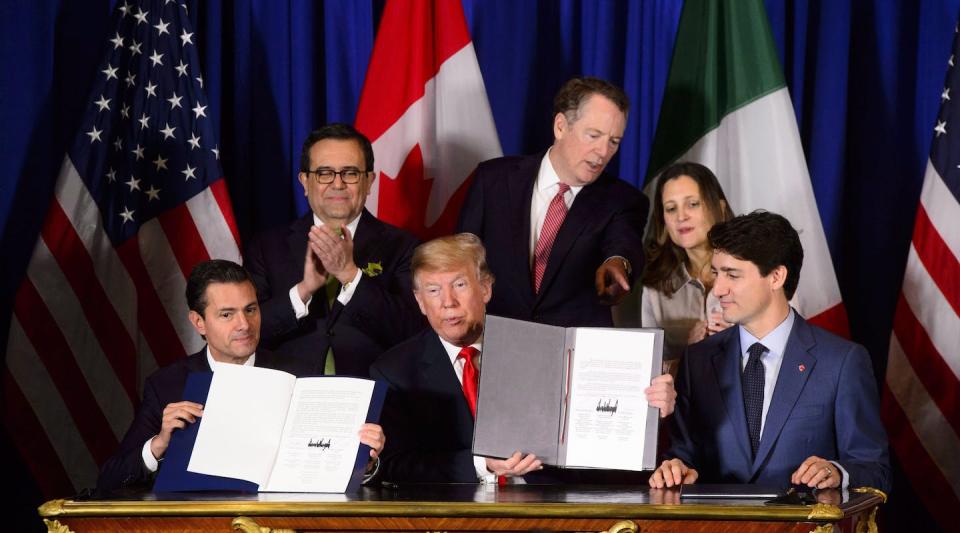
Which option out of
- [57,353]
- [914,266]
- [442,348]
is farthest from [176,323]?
[914,266]

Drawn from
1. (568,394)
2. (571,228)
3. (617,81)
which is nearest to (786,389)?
(568,394)

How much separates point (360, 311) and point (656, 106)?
2187 mm

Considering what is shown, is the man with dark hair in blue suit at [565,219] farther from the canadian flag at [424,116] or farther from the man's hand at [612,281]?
the canadian flag at [424,116]

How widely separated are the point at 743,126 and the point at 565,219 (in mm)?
1249

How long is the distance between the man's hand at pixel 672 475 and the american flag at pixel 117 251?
2.58 metres

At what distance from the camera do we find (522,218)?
4.75 metres

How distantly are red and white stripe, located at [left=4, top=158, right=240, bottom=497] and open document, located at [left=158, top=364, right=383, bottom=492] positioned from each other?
201cm

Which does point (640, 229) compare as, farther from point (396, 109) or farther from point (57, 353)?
point (57, 353)

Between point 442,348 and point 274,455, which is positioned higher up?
point 442,348

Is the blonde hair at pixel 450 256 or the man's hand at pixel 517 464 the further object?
the blonde hair at pixel 450 256

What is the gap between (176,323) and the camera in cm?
537

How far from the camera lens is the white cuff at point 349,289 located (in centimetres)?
446

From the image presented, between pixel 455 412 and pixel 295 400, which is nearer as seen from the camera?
pixel 295 400

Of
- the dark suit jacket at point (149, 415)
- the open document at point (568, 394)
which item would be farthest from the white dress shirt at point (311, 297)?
the open document at point (568, 394)
